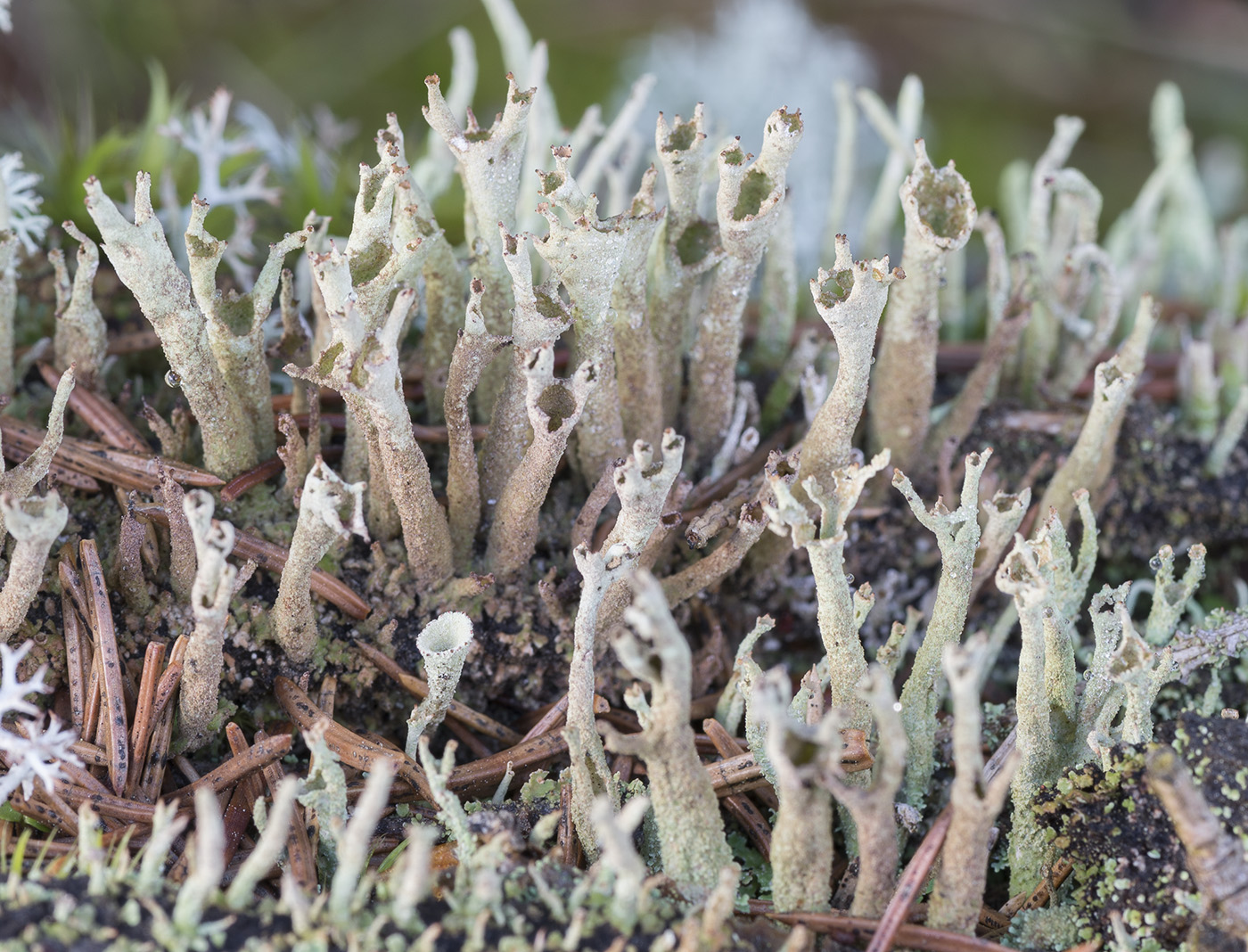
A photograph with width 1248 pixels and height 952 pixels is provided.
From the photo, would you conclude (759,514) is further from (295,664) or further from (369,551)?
(295,664)

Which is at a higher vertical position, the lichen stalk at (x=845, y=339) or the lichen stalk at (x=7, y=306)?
the lichen stalk at (x=7, y=306)

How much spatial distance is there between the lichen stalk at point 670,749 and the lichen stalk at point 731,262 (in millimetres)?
759

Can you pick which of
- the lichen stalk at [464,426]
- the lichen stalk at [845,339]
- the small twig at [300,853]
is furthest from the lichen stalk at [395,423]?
the lichen stalk at [845,339]

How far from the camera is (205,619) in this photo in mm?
1606

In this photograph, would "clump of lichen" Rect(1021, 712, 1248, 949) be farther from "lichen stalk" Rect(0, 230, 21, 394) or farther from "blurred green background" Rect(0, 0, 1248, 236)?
"blurred green background" Rect(0, 0, 1248, 236)

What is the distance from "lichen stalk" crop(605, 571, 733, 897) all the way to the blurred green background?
12.2 ft

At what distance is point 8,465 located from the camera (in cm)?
207

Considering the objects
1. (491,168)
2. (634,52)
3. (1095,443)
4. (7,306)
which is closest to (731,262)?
(491,168)

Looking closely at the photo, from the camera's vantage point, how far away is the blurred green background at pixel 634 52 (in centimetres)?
500

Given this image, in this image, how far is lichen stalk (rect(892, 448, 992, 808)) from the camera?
1.77m

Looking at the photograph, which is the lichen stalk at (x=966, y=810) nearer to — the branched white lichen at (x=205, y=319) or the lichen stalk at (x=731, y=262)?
the lichen stalk at (x=731, y=262)

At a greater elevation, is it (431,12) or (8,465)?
(431,12)

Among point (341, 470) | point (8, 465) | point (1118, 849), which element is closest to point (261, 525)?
point (341, 470)

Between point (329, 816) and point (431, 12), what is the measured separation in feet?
15.6
